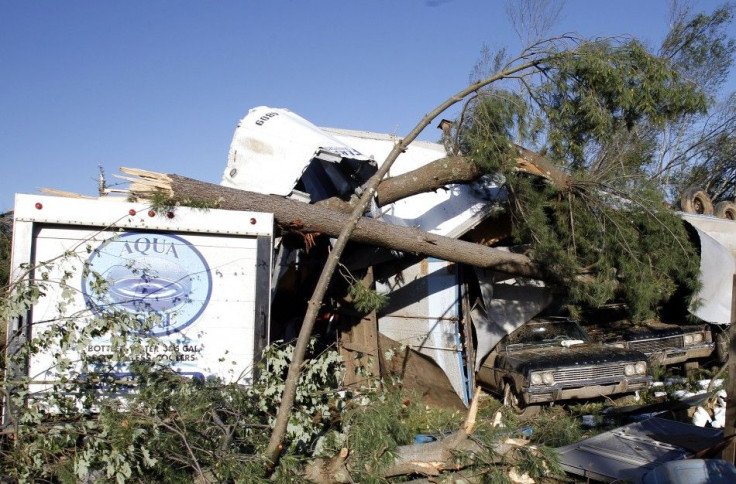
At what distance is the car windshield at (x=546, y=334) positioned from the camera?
31.0 feet

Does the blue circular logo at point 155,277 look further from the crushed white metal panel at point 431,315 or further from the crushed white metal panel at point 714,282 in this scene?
the crushed white metal panel at point 714,282

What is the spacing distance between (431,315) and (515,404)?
174cm

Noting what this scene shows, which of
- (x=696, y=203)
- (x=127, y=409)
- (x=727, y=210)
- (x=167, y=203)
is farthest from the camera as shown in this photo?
(x=696, y=203)

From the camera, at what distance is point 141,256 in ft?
17.3

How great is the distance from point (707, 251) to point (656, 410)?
245cm

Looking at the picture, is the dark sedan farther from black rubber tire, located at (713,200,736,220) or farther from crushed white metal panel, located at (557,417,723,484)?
black rubber tire, located at (713,200,736,220)

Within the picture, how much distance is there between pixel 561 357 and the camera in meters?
8.70

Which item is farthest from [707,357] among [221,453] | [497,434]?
[221,453]

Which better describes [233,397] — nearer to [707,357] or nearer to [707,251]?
[707,251]

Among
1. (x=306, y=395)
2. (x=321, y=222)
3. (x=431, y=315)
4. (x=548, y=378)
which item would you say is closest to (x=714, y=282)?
(x=548, y=378)

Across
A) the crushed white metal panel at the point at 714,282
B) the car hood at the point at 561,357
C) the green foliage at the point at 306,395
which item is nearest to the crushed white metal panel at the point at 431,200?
the car hood at the point at 561,357

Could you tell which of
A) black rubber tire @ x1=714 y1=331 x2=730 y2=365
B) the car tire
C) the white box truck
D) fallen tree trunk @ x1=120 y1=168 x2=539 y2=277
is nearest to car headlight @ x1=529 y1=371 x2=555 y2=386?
the car tire

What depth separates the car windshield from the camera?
945 centimetres

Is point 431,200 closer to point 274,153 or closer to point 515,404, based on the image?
point 515,404
